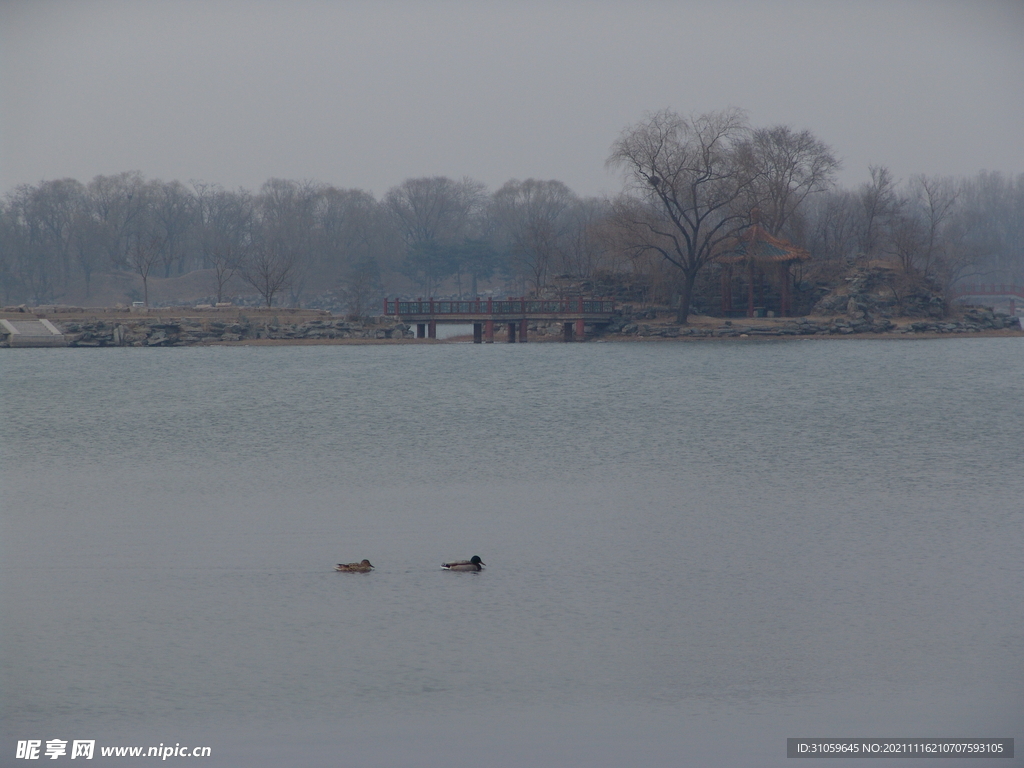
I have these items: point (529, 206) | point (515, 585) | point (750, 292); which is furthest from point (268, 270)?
point (515, 585)

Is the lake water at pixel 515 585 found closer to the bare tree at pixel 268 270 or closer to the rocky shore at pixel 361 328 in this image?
the rocky shore at pixel 361 328

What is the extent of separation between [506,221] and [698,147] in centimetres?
7439

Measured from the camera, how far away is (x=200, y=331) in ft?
209

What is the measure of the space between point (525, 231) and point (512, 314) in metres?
44.1

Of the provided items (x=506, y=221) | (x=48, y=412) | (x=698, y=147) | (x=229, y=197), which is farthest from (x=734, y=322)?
(x=229, y=197)

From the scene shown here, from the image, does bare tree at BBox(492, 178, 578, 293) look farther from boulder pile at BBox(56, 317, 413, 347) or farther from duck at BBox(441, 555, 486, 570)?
duck at BBox(441, 555, 486, 570)

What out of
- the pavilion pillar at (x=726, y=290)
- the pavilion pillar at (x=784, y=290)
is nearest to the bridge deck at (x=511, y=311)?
the pavilion pillar at (x=726, y=290)

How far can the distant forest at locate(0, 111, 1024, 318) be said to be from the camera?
63.6 metres

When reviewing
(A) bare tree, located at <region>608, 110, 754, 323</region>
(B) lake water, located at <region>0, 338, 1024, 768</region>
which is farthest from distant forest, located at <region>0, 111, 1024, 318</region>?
(B) lake water, located at <region>0, 338, 1024, 768</region>

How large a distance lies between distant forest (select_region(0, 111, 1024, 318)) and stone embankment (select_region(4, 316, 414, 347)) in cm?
1066

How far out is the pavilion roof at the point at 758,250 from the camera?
64000 mm

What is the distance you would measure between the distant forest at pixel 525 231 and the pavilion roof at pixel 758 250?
2.43ft

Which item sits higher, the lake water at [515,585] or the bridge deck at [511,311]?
the bridge deck at [511,311]

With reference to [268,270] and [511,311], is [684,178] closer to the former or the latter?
[511,311]
